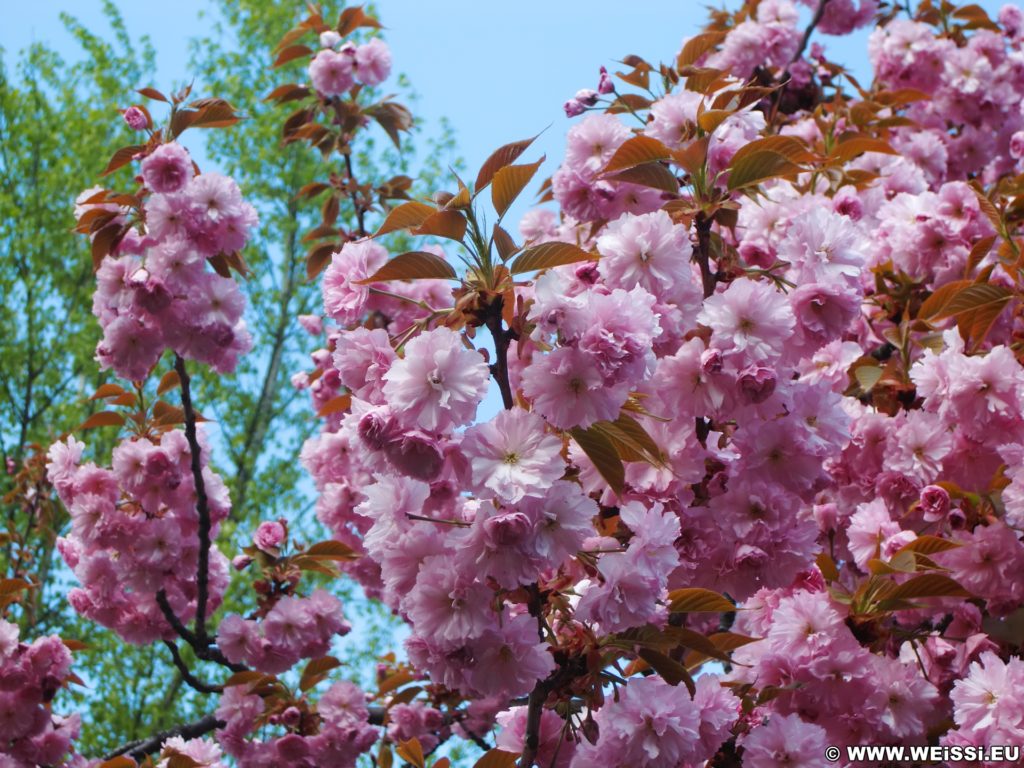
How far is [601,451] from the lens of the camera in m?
1.47

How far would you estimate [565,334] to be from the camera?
53.4 inches

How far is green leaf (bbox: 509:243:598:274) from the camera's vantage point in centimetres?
150

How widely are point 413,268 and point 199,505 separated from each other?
1392 millimetres

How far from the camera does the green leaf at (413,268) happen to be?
1509 mm

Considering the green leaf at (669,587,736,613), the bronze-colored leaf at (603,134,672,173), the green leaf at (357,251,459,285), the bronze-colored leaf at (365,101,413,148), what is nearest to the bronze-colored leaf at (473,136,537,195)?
the green leaf at (357,251,459,285)

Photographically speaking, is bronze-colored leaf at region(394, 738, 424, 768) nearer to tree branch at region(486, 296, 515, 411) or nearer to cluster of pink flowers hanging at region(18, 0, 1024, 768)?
cluster of pink flowers hanging at region(18, 0, 1024, 768)

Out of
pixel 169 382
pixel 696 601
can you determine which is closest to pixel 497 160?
pixel 696 601

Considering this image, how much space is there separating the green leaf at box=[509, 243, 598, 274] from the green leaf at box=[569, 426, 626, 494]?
0.25 m

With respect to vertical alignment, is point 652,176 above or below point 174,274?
below

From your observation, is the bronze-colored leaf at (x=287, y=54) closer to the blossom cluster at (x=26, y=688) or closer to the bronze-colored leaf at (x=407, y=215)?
the blossom cluster at (x=26, y=688)

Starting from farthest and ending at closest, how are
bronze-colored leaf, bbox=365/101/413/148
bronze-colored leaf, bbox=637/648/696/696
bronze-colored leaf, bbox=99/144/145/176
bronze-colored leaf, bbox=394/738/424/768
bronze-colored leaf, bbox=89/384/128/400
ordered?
1. bronze-colored leaf, bbox=365/101/413/148
2. bronze-colored leaf, bbox=89/384/128/400
3. bronze-colored leaf, bbox=99/144/145/176
4. bronze-colored leaf, bbox=394/738/424/768
5. bronze-colored leaf, bbox=637/648/696/696

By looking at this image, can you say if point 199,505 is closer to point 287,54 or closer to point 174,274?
point 174,274

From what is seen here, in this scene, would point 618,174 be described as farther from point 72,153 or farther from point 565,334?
point 72,153

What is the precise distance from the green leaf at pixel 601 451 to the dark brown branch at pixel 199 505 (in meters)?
1.26
